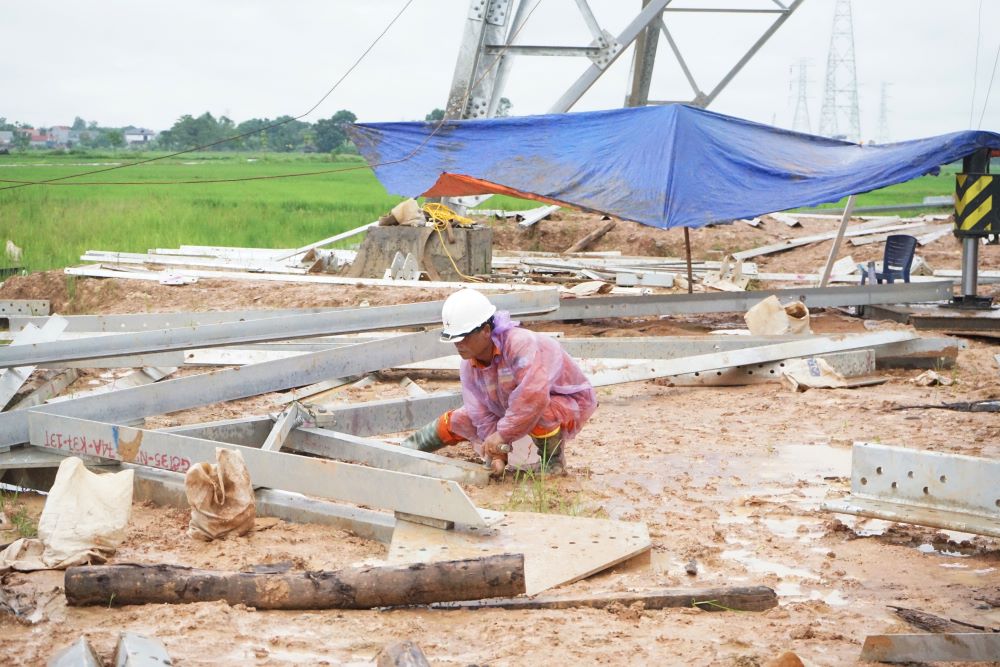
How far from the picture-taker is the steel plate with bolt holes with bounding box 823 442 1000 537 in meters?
4.48

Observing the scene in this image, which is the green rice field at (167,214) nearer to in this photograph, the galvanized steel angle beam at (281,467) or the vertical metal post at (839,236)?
the vertical metal post at (839,236)

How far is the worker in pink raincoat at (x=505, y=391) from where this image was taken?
577 centimetres

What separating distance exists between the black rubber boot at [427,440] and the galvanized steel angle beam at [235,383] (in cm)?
100

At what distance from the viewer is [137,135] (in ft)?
268

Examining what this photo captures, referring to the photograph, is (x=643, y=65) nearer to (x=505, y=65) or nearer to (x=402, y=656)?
(x=505, y=65)

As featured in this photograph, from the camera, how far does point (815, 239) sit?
1888 centimetres

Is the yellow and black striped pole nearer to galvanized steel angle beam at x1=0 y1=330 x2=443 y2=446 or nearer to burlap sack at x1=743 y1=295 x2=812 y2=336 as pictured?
burlap sack at x1=743 y1=295 x2=812 y2=336

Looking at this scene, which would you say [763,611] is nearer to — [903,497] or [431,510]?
[903,497]

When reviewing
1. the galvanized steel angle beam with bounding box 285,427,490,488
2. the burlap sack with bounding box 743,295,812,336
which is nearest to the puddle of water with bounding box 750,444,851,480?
the galvanized steel angle beam with bounding box 285,427,490,488

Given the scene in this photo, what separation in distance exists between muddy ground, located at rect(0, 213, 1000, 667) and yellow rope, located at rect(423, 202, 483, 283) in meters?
5.14

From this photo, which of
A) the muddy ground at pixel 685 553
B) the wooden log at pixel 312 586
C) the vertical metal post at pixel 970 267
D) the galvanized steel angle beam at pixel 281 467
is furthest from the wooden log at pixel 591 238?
the wooden log at pixel 312 586

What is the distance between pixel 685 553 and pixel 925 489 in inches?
42.2

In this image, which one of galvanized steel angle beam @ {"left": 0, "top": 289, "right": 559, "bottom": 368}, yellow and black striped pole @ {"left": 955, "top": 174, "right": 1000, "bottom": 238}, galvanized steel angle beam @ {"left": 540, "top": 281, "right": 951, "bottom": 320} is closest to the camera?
galvanized steel angle beam @ {"left": 0, "top": 289, "right": 559, "bottom": 368}

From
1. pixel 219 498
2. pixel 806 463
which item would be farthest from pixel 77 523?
pixel 806 463
